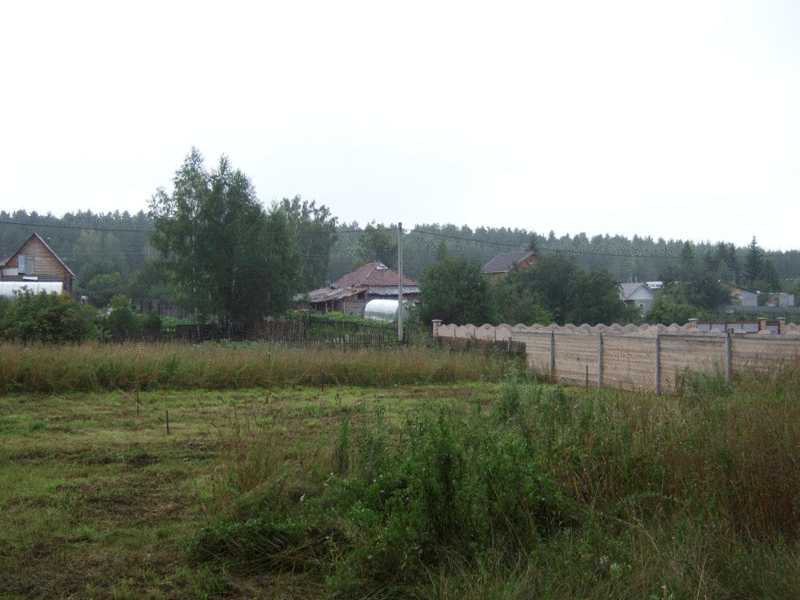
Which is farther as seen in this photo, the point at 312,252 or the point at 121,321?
the point at 312,252

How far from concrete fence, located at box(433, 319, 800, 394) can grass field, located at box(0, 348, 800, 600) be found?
6.22 meters

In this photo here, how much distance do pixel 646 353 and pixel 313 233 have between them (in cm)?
5215

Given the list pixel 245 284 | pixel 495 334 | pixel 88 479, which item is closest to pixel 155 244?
pixel 245 284

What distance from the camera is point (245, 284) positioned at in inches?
1396

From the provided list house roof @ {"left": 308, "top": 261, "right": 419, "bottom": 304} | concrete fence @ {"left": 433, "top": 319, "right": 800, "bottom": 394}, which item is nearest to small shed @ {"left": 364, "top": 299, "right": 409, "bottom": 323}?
house roof @ {"left": 308, "top": 261, "right": 419, "bottom": 304}

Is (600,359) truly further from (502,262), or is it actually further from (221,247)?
(502,262)

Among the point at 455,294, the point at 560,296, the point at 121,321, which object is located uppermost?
the point at 455,294

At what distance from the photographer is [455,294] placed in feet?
114

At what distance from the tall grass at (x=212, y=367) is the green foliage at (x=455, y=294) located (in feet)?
53.3

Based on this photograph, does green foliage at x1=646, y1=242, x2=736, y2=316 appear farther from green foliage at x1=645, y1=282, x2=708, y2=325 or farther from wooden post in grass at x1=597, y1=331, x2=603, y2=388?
wooden post in grass at x1=597, y1=331, x2=603, y2=388

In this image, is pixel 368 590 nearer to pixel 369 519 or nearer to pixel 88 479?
pixel 369 519

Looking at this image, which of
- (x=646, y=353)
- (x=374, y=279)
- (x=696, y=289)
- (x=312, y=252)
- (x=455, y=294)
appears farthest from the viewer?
(x=312, y=252)

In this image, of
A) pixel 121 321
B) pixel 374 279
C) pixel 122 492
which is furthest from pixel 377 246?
pixel 122 492

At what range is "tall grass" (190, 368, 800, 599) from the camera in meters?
3.40
